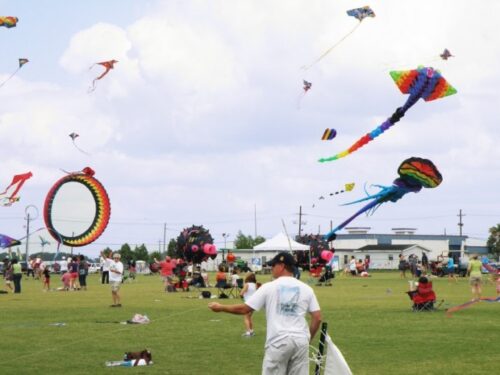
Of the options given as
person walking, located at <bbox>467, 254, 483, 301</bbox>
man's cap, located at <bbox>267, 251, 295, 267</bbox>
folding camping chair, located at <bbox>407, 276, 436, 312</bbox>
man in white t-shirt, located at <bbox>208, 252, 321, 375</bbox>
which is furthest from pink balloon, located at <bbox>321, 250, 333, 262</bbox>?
man in white t-shirt, located at <bbox>208, 252, 321, 375</bbox>

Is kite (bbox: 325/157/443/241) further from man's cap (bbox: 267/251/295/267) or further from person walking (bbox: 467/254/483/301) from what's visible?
man's cap (bbox: 267/251/295/267)

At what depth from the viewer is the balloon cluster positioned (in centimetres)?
4538

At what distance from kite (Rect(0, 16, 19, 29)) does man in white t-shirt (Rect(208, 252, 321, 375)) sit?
11.9 metres

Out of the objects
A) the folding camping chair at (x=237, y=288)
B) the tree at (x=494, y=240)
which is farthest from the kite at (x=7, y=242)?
the tree at (x=494, y=240)

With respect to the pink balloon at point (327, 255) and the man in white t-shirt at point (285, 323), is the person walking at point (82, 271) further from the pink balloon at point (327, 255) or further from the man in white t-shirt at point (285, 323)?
the man in white t-shirt at point (285, 323)

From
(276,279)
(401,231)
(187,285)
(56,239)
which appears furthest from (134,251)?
(276,279)

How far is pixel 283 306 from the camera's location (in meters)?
7.61

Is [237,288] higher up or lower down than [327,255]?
lower down

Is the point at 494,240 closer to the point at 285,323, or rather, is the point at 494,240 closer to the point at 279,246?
the point at 279,246

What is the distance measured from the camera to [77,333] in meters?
16.7

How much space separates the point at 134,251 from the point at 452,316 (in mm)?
95250

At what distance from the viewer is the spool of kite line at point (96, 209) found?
18.5 metres

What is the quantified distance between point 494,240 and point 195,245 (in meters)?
62.5

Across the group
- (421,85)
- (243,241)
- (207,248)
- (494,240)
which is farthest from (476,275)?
(243,241)
